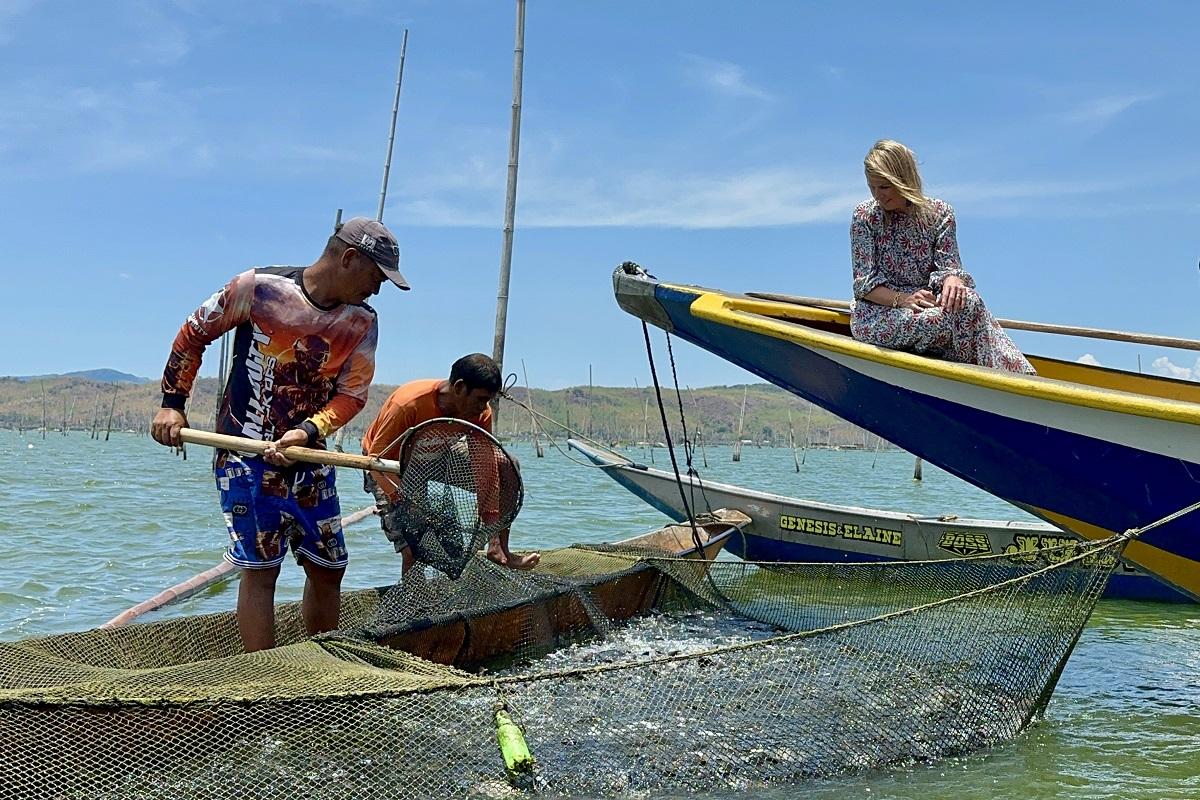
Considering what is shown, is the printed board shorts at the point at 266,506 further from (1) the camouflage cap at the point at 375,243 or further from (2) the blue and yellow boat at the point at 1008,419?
(2) the blue and yellow boat at the point at 1008,419

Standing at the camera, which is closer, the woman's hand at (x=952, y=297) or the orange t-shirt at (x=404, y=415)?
the woman's hand at (x=952, y=297)

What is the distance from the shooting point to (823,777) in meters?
4.00

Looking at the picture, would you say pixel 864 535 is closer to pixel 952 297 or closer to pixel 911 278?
pixel 911 278

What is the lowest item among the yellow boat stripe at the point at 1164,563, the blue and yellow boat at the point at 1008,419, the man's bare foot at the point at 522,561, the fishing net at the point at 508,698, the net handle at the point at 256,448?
the fishing net at the point at 508,698

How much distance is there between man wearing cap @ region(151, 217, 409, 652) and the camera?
4277 millimetres

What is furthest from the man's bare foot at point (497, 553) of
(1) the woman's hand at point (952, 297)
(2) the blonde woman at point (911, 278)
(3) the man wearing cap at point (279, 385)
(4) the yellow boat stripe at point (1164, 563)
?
(4) the yellow boat stripe at point (1164, 563)

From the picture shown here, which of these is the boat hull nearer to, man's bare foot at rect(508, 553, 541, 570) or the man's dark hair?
man's bare foot at rect(508, 553, 541, 570)

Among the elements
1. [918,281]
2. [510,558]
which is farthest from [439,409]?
[918,281]

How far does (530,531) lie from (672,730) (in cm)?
1095

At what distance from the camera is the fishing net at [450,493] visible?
4.86 metres

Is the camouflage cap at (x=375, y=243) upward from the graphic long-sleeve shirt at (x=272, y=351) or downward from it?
upward

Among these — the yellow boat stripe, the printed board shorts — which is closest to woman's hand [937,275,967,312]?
the yellow boat stripe

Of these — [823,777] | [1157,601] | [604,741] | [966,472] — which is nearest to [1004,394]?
[966,472]

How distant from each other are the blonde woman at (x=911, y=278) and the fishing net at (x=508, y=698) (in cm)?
111
